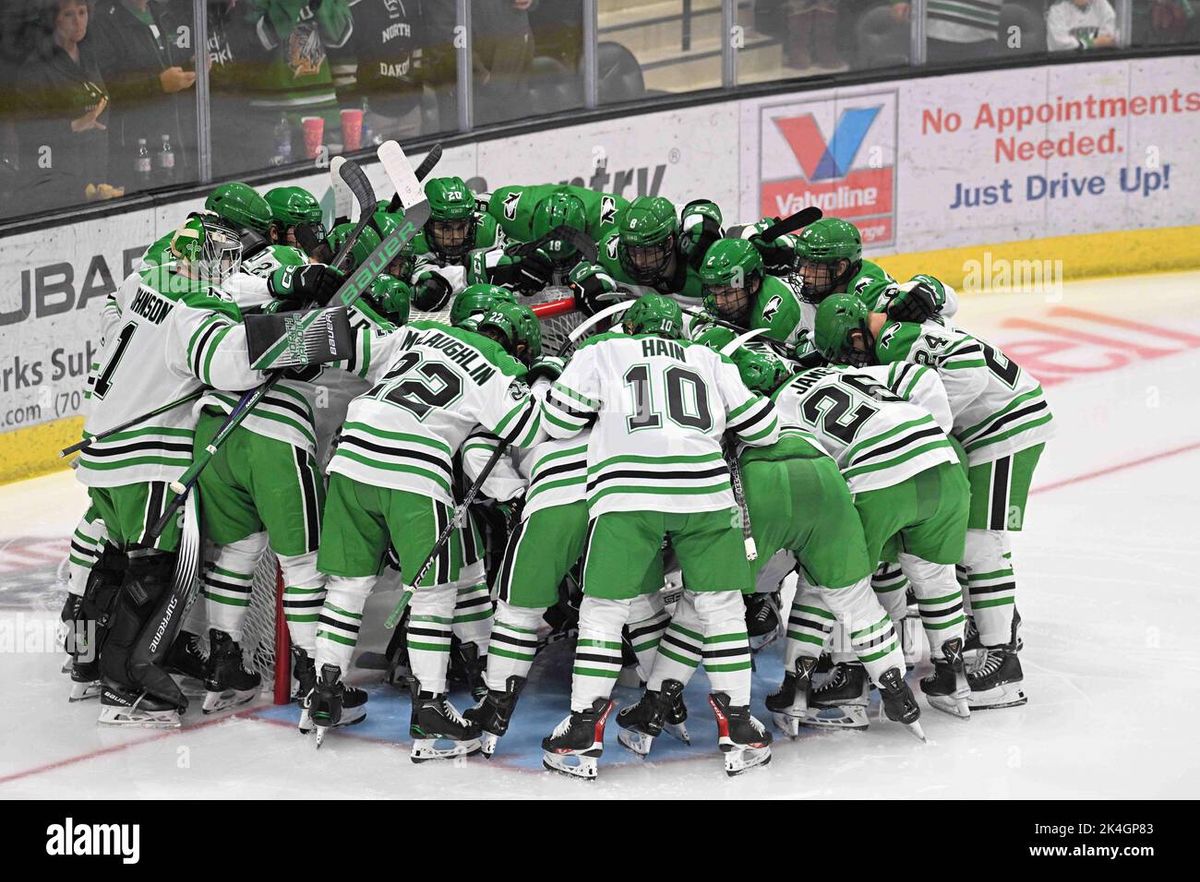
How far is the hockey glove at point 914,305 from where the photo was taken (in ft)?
17.9

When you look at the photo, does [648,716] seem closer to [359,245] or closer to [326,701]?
[326,701]

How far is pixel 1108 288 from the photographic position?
10.4 metres

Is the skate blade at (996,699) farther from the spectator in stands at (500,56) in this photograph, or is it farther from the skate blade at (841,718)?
the spectator in stands at (500,56)

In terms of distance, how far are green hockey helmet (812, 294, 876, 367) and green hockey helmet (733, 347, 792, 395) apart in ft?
0.78

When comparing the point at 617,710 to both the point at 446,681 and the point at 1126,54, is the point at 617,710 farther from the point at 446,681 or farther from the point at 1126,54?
the point at 1126,54

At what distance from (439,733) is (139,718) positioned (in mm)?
853

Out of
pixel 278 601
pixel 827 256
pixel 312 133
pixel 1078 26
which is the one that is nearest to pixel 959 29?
pixel 1078 26

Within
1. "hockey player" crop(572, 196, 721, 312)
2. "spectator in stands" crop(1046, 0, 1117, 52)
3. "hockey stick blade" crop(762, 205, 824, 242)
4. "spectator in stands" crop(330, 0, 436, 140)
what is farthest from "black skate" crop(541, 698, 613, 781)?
"spectator in stands" crop(1046, 0, 1117, 52)

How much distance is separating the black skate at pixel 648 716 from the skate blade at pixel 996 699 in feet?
2.87

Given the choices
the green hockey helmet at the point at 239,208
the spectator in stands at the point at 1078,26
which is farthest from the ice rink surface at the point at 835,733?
the spectator in stands at the point at 1078,26

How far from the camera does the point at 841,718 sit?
5191mm

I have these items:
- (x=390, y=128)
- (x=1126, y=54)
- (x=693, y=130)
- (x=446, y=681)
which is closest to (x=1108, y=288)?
(x=1126, y=54)

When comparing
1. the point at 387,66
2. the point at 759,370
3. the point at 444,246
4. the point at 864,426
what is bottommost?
the point at 864,426
